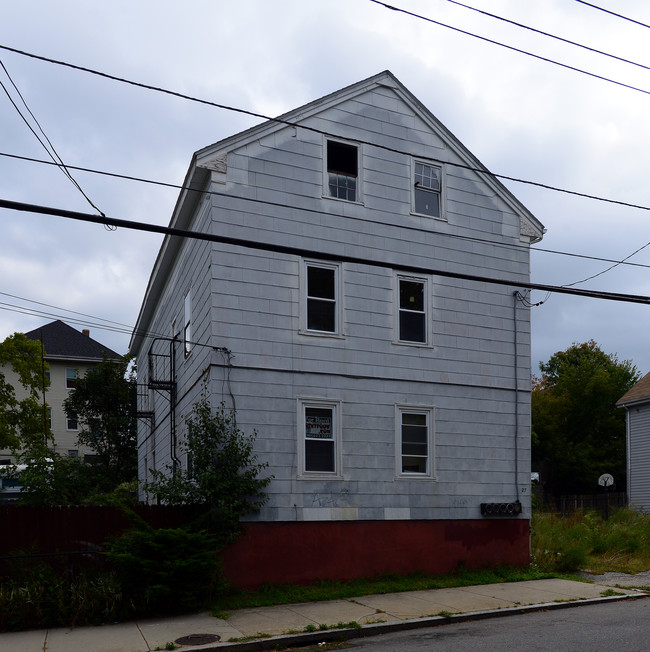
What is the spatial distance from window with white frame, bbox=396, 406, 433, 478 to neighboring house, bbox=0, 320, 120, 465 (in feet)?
119

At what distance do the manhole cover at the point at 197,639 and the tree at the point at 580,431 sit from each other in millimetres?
40933

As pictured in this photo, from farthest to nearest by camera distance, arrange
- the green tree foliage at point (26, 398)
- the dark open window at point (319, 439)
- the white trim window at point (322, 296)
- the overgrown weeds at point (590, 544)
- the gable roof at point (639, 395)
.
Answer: the gable roof at point (639, 395) < the green tree foliage at point (26, 398) < the overgrown weeds at point (590, 544) < the white trim window at point (322, 296) < the dark open window at point (319, 439)

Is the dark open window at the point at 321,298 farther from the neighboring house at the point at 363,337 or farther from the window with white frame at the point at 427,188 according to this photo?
the window with white frame at the point at 427,188

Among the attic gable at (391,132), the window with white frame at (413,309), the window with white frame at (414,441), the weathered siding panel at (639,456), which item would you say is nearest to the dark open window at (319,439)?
the window with white frame at (414,441)

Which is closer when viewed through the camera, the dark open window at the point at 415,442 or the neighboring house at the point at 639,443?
the dark open window at the point at 415,442

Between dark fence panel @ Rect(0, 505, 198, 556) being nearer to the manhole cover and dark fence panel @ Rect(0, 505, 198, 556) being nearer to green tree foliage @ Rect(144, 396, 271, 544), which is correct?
green tree foliage @ Rect(144, 396, 271, 544)

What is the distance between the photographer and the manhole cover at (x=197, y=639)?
10530 mm

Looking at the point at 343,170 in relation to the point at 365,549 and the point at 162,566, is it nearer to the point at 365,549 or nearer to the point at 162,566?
the point at 365,549

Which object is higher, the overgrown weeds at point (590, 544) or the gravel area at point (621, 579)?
the overgrown weeds at point (590, 544)

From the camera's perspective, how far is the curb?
1044cm

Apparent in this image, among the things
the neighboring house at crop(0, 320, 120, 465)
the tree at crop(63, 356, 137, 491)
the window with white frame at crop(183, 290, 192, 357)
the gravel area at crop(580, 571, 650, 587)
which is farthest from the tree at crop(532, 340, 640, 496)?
the window with white frame at crop(183, 290, 192, 357)

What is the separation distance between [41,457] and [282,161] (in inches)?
299

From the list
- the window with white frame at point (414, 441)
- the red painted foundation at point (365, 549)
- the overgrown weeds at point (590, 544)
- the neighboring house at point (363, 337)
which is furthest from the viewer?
the overgrown weeds at point (590, 544)

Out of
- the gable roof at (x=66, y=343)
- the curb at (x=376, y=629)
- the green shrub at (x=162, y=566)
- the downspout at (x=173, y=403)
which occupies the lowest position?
the curb at (x=376, y=629)
